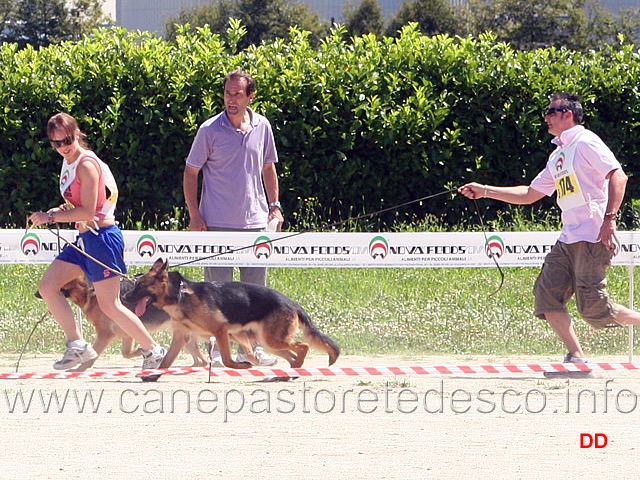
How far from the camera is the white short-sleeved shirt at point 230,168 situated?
775cm

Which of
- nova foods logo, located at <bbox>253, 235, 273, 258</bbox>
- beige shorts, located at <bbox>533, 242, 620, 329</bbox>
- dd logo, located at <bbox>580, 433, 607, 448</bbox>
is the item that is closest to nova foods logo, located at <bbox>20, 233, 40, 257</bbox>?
nova foods logo, located at <bbox>253, 235, 273, 258</bbox>

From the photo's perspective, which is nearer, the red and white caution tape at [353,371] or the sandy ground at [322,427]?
the sandy ground at [322,427]

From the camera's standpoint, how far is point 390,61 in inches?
477

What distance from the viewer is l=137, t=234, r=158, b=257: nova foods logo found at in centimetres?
838

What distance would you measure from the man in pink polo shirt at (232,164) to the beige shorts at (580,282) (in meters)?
2.30

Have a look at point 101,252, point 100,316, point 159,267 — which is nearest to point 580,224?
point 159,267

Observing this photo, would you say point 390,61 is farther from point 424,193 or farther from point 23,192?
point 23,192

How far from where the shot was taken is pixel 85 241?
6957mm

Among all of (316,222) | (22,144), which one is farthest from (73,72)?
(316,222)

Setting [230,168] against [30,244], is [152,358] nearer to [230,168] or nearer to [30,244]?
[230,168]

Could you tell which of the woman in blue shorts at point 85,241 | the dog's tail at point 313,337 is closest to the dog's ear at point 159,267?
the woman in blue shorts at point 85,241

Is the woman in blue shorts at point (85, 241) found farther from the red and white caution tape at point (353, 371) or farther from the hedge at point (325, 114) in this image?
the hedge at point (325, 114)

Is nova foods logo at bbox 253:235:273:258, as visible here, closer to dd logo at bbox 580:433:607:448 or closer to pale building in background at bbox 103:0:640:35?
dd logo at bbox 580:433:607:448

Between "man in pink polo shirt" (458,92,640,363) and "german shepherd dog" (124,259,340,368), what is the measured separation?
1602 millimetres
